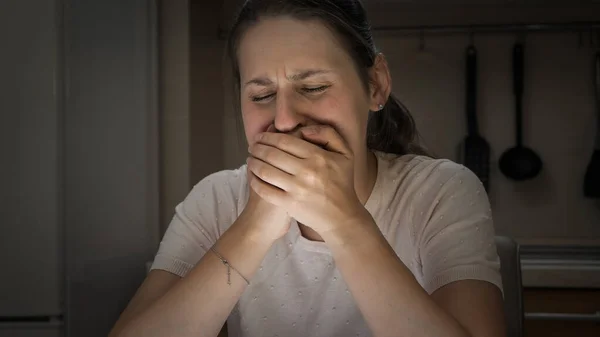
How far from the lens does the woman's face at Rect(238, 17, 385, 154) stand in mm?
738

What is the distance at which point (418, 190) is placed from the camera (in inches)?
34.8

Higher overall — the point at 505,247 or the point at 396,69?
the point at 396,69

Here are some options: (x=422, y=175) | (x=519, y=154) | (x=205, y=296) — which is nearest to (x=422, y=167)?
(x=422, y=175)

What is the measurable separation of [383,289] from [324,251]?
0.20 metres

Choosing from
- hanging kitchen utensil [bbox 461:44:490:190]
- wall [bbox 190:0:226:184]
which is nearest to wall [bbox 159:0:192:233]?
wall [bbox 190:0:226:184]

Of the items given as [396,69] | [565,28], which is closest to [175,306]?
[396,69]

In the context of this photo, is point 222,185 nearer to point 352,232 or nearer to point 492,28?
point 352,232

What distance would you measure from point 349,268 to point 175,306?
0.22 metres

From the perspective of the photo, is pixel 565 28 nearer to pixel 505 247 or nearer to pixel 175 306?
pixel 505 247

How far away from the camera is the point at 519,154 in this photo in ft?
5.74

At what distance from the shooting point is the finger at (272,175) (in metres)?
0.69

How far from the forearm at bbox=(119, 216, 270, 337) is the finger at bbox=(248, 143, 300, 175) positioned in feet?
0.34

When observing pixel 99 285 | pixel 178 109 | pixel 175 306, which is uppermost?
pixel 178 109

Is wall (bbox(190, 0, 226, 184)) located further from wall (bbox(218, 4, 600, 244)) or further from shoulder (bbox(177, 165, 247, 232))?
shoulder (bbox(177, 165, 247, 232))
